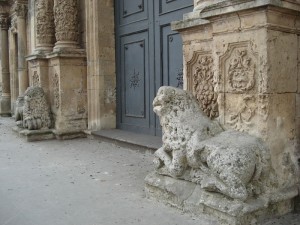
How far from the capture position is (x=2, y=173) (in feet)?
13.8

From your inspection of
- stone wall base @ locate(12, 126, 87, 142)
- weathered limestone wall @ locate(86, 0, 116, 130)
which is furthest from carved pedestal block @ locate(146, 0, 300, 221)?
stone wall base @ locate(12, 126, 87, 142)

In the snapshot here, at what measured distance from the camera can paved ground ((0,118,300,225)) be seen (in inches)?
107

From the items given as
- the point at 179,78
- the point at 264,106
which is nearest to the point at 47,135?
the point at 179,78

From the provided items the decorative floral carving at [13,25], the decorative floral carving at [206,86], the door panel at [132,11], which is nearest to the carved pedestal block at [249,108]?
the decorative floral carving at [206,86]

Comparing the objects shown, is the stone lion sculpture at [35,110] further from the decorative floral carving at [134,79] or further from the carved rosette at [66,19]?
the decorative floral carving at [134,79]

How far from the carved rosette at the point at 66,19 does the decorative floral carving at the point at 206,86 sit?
3695mm

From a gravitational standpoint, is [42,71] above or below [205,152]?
above

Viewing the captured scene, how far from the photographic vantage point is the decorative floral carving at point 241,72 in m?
2.79

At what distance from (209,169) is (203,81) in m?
1.13

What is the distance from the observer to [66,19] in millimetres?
6594

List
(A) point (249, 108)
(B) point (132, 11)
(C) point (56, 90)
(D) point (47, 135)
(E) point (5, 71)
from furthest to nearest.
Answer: (E) point (5, 71)
(C) point (56, 90)
(D) point (47, 135)
(B) point (132, 11)
(A) point (249, 108)

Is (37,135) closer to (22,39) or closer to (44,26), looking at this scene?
(44,26)

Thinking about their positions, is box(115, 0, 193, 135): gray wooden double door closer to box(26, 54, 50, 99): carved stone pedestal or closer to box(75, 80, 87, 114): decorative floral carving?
box(75, 80, 87, 114): decorative floral carving

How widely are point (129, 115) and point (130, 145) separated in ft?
3.54
